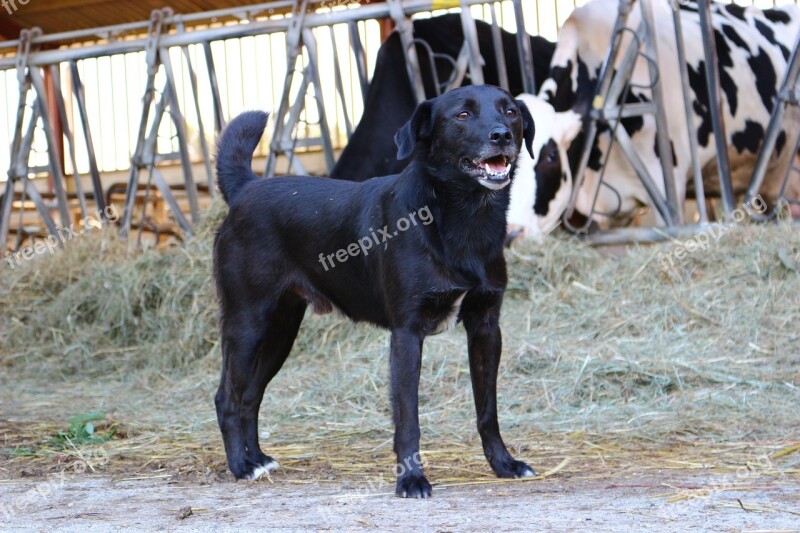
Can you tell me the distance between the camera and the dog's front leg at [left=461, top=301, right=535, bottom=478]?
11.7ft

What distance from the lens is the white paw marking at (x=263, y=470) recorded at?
3709 mm

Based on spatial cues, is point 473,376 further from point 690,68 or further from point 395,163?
point 690,68

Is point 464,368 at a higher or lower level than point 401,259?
lower

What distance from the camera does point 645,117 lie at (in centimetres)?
784

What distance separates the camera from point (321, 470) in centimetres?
380

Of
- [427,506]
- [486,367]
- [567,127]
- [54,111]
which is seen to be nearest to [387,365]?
A: [486,367]

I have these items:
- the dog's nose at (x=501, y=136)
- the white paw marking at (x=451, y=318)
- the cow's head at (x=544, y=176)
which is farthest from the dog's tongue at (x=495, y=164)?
the cow's head at (x=544, y=176)

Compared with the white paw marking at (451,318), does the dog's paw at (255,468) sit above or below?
below

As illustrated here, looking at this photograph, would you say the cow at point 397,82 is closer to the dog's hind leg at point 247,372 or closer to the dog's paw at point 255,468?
the dog's hind leg at point 247,372

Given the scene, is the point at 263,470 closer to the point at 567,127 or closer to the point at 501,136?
the point at 501,136

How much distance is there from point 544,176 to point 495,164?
3513 millimetres

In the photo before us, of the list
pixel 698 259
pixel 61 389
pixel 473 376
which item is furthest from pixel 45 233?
pixel 473 376

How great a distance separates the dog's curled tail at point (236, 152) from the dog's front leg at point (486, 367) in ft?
3.93

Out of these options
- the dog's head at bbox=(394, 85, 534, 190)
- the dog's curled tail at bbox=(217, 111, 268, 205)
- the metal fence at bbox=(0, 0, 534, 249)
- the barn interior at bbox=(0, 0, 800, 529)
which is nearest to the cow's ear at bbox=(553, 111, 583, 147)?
the barn interior at bbox=(0, 0, 800, 529)
